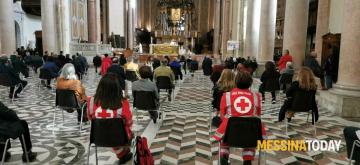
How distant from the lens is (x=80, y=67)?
43.1 feet

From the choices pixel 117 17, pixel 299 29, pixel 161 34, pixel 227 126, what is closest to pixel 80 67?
pixel 299 29

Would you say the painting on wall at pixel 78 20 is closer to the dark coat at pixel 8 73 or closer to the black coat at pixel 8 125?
the dark coat at pixel 8 73

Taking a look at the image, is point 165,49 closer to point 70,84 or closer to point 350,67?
point 350,67

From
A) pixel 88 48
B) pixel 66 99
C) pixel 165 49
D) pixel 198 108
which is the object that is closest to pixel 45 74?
pixel 66 99

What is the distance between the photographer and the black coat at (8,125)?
3.83 metres

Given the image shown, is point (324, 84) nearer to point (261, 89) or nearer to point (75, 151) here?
point (261, 89)

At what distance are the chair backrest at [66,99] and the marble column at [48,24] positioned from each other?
42.7 ft

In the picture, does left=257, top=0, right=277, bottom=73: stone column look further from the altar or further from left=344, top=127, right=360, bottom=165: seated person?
left=344, top=127, right=360, bottom=165: seated person

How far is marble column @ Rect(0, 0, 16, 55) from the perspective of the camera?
15.3 meters

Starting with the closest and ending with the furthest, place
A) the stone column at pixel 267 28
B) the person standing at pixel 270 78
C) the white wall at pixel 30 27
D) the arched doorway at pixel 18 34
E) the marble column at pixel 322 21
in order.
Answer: the person standing at pixel 270 78, the marble column at pixel 322 21, the stone column at pixel 267 28, the arched doorway at pixel 18 34, the white wall at pixel 30 27

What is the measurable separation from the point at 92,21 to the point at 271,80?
18.4m

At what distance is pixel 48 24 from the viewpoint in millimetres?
17547

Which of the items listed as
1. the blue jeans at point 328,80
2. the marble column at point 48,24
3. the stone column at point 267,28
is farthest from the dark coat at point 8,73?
the stone column at point 267,28

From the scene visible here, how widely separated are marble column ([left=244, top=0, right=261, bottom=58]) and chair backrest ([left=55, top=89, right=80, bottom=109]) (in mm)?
13677
